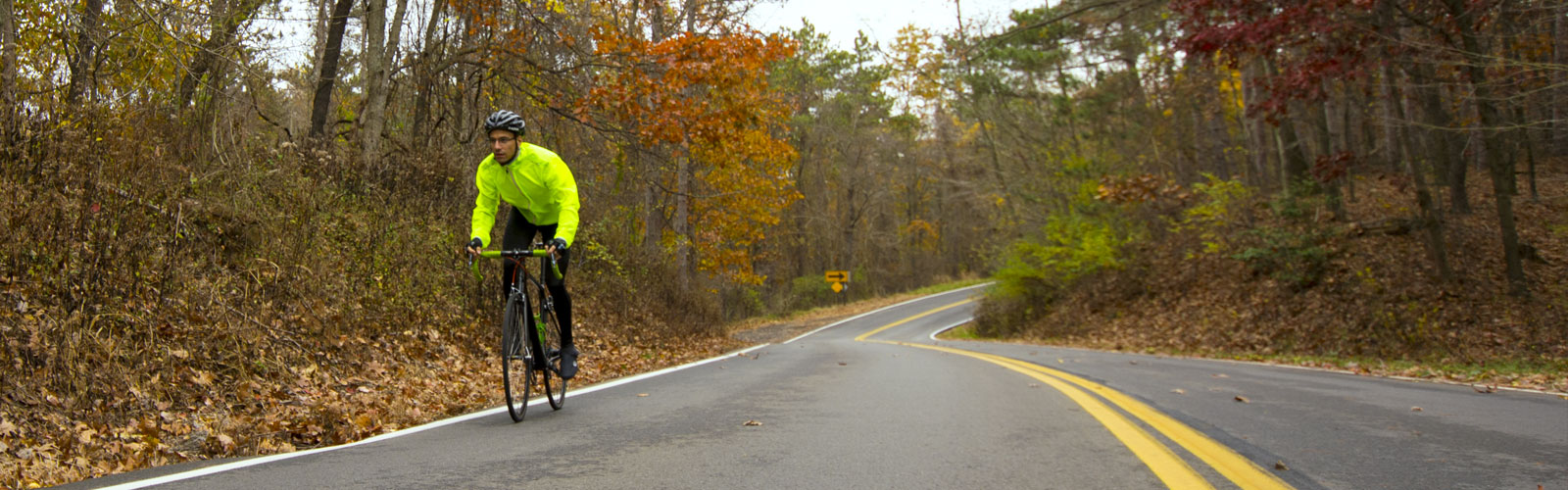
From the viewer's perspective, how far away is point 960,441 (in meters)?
5.42

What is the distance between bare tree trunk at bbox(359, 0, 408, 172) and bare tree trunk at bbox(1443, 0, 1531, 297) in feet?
46.8

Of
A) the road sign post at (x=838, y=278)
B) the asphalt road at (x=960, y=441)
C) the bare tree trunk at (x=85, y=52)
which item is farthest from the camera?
the road sign post at (x=838, y=278)

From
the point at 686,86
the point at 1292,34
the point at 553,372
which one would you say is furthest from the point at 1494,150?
the point at 553,372

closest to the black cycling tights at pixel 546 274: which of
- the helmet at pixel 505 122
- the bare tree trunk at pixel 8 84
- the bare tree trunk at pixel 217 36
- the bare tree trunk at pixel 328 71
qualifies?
the helmet at pixel 505 122

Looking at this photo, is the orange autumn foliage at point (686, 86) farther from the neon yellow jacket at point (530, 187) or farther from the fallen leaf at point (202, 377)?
the fallen leaf at point (202, 377)

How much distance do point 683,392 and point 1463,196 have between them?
17.3 meters

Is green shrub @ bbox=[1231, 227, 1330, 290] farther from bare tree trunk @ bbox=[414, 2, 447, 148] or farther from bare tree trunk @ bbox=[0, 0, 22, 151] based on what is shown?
bare tree trunk @ bbox=[0, 0, 22, 151]

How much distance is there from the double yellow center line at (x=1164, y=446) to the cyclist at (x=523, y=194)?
3.44 meters

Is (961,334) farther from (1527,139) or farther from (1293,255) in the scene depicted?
(1527,139)

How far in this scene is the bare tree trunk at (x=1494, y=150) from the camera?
1429 cm

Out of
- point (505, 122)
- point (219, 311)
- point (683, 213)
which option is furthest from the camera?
point (683, 213)

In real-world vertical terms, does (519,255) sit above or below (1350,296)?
above

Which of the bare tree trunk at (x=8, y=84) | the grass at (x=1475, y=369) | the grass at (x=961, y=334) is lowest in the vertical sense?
the grass at (x=961, y=334)

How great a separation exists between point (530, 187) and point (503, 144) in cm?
37
